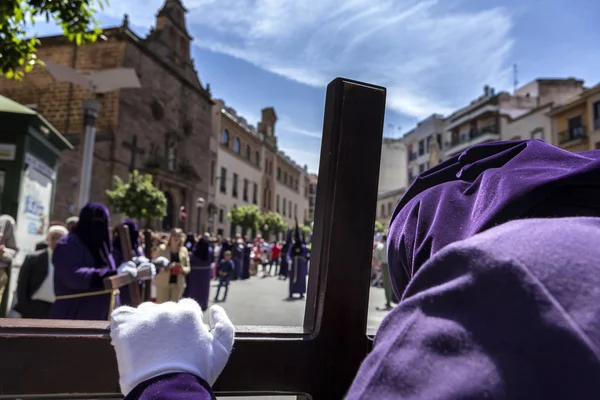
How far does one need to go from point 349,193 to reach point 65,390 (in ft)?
2.22

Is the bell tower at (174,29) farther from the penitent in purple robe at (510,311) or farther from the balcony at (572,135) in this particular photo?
the penitent in purple robe at (510,311)

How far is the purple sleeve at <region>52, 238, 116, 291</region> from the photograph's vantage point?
12.5 feet

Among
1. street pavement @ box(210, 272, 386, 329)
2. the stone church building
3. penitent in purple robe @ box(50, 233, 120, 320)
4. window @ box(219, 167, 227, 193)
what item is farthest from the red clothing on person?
penitent in purple robe @ box(50, 233, 120, 320)

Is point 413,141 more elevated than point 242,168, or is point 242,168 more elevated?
point 413,141

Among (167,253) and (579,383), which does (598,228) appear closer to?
(579,383)

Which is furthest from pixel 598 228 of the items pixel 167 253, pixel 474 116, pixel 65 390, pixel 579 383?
pixel 474 116

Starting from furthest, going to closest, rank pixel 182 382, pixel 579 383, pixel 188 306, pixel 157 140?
pixel 157 140
pixel 188 306
pixel 182 382
pixel 579 383

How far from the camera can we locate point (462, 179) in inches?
30.8

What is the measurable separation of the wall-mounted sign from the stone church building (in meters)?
13.4

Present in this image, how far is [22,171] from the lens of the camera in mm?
7312

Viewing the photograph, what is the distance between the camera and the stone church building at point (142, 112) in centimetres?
2386

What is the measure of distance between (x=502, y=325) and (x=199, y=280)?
32.9 feet

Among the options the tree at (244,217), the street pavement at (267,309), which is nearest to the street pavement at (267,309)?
the street pavement at (267,309)

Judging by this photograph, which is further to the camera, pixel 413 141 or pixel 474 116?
pixel 413 141
